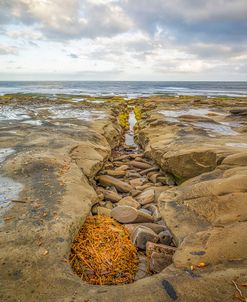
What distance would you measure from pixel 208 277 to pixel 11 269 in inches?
91.7

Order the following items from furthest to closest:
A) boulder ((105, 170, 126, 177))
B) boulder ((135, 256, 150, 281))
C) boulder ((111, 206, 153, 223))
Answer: boulder ((105, 170, 126, 177)) < boulder ((111, 206, 153, 223)) < boulder ((135, 256, 150, 281))

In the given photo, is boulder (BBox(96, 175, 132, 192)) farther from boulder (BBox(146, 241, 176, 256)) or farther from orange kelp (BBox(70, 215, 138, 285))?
boulder (BBox(146, 241, 176, 256))

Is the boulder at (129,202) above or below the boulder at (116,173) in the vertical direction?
above

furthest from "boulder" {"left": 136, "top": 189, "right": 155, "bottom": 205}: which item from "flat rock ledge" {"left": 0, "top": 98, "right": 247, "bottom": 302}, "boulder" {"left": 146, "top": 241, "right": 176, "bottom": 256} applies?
"boulder" {"left": 146, "top": 241, "right": 176, "bottom": 256}

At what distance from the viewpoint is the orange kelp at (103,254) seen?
11.8 feet

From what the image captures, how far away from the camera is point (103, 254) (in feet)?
13.2

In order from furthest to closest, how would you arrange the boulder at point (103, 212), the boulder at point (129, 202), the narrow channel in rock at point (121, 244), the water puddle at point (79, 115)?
the water puddle at point (79, 115) < the boulder at point (129, 202) < the boulder at point (103, 212) < the narrow channel in rock at point (121, 244)

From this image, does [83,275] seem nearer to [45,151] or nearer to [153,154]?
[45,151]

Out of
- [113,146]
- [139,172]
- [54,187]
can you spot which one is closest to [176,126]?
[113,146]

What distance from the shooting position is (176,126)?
45.1 ft

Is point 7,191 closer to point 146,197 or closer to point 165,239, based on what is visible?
point 165,239

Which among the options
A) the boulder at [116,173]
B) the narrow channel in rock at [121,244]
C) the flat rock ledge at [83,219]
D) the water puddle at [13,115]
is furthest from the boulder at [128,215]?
the water puddle at [13,115]

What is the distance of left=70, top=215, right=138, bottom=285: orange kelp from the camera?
3.61 meters

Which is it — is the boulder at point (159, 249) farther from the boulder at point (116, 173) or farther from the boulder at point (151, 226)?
the boulder at point (116, 173)
